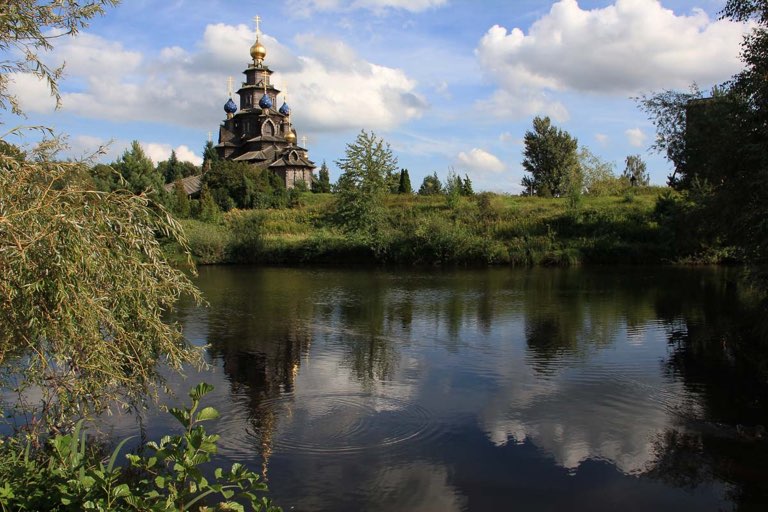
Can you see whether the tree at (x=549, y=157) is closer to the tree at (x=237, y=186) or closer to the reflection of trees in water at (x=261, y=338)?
the tree at (x=237, y=186)

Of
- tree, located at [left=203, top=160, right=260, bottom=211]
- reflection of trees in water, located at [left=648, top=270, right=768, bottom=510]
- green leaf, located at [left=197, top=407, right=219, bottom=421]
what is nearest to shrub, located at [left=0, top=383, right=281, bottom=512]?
green leaf, located at [left=197, top=407, right=219, bottom=421]

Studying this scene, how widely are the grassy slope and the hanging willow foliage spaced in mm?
34974

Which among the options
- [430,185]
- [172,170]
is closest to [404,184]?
[430,185]

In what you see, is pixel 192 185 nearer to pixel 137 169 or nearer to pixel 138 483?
pixel 137 169

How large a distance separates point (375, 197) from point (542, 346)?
3159 centimetres

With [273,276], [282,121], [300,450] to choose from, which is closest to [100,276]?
[300,450]

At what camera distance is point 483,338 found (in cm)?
1728

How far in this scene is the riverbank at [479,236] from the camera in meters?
39.5

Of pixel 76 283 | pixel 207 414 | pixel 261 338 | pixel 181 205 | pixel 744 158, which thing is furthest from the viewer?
pixel 181 205

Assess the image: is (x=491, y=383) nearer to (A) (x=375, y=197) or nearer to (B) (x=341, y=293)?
(B) (x=341, y=293)

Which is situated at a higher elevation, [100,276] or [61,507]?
[100,276]

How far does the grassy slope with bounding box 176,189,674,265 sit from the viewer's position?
131ft

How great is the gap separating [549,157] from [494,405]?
64075mm

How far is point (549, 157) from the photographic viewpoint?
234 feet
